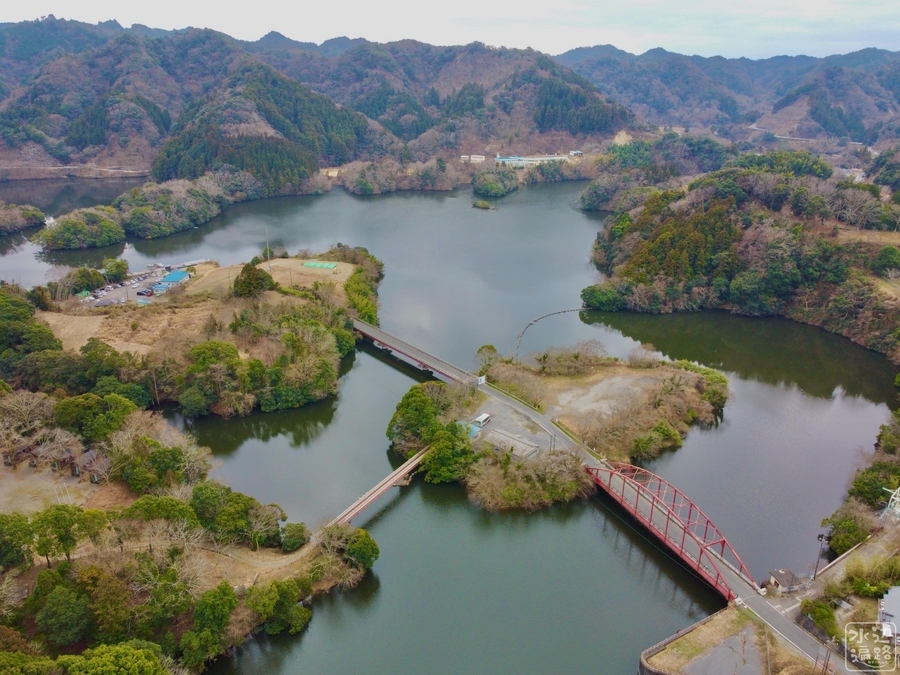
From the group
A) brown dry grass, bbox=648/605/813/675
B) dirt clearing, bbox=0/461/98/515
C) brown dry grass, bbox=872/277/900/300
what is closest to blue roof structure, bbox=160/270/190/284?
dirt clearing, bbox=0/461/98/515

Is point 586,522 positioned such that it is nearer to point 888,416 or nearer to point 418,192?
point 888,416

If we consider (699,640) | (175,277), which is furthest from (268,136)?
(699,640)

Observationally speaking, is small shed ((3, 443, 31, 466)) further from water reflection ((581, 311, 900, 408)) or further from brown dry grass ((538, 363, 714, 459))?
water reflection ((581, 311, 900, 408))

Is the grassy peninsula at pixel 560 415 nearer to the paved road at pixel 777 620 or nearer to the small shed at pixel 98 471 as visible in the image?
the paved road at pixel 777 620

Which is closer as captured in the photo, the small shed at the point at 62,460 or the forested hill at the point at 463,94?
the small shed at the point at 62,460

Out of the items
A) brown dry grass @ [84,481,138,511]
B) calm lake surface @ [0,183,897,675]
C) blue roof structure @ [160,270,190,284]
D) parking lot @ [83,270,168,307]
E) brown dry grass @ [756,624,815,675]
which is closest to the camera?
brown dry grass @ [756,624,815,675]

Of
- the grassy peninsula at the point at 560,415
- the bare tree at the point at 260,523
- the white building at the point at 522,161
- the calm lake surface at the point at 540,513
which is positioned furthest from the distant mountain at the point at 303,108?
the bare tree at the point at 260,523
